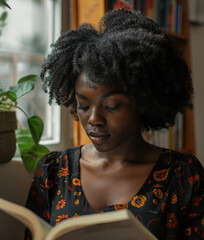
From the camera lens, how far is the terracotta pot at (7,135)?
926 mm

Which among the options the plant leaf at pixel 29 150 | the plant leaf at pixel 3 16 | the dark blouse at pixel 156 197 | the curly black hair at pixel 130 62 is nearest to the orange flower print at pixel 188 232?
the dark blouse at pixel 156 197

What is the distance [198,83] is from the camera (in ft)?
7.39

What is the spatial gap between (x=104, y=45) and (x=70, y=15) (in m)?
0.85

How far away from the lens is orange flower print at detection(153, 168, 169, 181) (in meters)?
0.83

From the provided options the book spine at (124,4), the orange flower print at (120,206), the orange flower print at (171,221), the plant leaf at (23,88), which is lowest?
the orange flower print at (171,221)

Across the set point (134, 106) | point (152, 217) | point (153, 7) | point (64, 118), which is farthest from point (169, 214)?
point (153, 7)

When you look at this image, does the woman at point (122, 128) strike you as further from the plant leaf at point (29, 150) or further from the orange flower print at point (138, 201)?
the plant leaf at point (29, 150)

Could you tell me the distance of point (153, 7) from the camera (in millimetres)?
1689

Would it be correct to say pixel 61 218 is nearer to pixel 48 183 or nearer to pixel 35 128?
pixel 48 183

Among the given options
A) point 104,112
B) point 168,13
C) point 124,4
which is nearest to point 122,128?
point 104,112

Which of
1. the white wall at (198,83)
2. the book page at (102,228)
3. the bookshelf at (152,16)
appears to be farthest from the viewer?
the white wall at (198,83)

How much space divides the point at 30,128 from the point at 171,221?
547 millimetres

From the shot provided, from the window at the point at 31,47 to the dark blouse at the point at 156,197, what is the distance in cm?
61

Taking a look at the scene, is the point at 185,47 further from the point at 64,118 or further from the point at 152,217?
the point at 152,217
